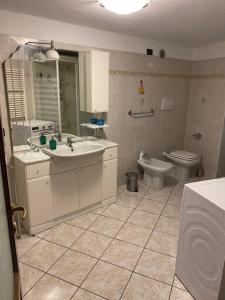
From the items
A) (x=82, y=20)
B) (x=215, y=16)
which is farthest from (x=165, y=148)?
(x=82, y=20)

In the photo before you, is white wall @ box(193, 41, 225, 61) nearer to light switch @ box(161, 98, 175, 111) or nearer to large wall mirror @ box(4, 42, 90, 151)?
light switch @ box(161, 98, 175, 111)

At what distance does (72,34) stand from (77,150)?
133 cm

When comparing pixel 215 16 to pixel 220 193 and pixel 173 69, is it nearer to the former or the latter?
pixel 173 69

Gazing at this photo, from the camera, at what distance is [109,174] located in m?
2.88

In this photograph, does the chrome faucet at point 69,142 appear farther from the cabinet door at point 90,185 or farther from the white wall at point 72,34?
the white wall at point 72,34

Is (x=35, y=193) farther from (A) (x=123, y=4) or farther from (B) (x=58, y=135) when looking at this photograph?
(A) (x=123, y=4)

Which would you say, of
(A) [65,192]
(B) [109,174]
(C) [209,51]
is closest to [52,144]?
(A) [65,192]

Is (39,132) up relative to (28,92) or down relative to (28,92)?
down

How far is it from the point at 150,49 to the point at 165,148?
1.64m

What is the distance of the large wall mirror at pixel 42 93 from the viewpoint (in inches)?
88.4

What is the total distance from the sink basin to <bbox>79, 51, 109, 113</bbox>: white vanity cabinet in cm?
43

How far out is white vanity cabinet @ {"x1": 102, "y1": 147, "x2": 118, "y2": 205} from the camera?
280 centimetres

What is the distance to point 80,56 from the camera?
2656mm

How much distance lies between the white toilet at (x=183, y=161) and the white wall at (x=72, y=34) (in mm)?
1583
